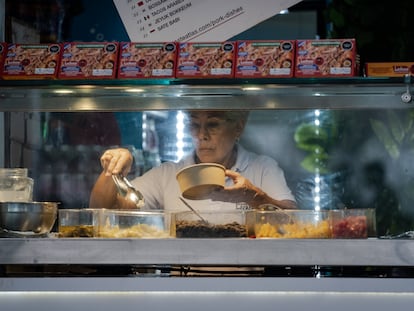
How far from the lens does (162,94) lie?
229 cm

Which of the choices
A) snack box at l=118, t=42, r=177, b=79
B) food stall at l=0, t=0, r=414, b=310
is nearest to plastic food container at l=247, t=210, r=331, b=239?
food stall at l=0, t=0, r=414, b=310

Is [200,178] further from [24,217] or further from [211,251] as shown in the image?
[24,217]

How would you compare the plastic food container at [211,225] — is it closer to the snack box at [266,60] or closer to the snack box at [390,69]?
the snack box at [266,60]

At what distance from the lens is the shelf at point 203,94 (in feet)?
7.27

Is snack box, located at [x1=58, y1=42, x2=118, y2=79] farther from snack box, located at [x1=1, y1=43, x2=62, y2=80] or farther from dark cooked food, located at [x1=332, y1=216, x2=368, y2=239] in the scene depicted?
dark cooked food, located at [x1=332, y1=216, x2=368, y2=239]

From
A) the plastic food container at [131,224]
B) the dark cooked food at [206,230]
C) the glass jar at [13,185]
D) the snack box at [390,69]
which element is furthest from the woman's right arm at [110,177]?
the snack box at [390,69]

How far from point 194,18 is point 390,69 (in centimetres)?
112

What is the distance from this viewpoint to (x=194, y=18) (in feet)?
10.7

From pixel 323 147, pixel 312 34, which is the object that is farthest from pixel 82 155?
pixel 312 34

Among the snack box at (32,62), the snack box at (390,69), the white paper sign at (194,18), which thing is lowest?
the snack box at (390,69)

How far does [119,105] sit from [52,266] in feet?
Result: 1.64

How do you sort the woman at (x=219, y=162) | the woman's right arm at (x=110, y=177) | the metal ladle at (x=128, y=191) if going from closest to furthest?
the metal ladle at (x=128, y=191), the woman's right arm at (x=110, y=177), the woman at (x=219, y=162)

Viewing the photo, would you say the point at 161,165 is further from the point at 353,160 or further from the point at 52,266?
the point at 52,266

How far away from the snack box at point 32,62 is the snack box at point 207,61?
0.38m
